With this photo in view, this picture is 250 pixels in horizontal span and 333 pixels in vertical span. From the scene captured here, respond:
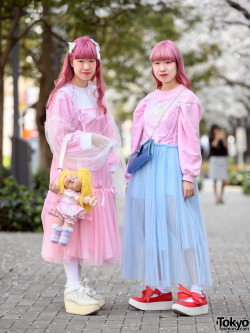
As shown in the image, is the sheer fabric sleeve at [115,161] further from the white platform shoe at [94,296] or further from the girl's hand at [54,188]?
the white platform shoe at [94,296]

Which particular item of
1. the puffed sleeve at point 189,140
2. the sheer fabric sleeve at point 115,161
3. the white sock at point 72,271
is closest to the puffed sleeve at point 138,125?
the sheer fabric sleeve at point 115,161

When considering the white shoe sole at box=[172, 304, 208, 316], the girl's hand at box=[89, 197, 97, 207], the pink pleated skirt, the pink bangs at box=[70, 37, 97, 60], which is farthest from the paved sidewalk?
the pink bangs at box=[70, 37, 97, 60]

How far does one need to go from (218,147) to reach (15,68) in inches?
211

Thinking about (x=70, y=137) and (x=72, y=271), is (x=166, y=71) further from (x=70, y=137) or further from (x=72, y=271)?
(x=72, y=271)

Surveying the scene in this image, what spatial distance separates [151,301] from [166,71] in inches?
65.7

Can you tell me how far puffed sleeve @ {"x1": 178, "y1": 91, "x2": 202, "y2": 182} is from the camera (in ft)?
17.1

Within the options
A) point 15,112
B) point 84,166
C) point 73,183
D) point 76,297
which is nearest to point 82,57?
point 84,166

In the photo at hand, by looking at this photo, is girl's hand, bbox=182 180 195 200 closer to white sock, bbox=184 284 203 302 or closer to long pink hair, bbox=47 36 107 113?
white sock, bbox=184 284 203 302

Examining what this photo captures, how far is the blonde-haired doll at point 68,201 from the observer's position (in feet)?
17.0

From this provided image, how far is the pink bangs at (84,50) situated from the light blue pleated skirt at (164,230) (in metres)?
0.81

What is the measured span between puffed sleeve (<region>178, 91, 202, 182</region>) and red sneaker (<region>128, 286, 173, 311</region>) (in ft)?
2.97

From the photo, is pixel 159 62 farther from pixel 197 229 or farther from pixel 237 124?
pixel 237 124

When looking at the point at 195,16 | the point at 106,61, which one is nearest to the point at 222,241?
the point at 195,16

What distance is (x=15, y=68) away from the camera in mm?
14094
